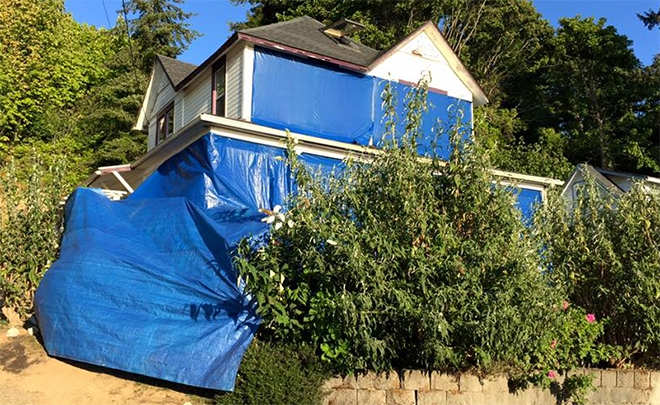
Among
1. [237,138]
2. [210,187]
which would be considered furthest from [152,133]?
[210,187]

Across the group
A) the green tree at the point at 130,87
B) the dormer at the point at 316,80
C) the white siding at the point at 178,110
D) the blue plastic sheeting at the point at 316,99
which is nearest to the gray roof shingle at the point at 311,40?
the dormer at the point at 316,80

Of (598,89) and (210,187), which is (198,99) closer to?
(210,187)

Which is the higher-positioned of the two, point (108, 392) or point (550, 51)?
point (550, 51)

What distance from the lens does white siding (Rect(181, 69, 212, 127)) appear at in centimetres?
1430

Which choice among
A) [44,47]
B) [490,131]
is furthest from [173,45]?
[490,131]

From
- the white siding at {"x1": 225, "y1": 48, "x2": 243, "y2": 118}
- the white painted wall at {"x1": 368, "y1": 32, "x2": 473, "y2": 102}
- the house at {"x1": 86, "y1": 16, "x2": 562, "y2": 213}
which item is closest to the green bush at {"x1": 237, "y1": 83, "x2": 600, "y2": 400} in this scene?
the house at {"x1": 86, "y1": 16, "x2": 562, "y2": 213}

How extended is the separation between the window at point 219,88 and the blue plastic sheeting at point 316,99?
1.29 metres

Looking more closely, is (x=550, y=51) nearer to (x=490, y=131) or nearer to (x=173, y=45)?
(x=490, y=131)

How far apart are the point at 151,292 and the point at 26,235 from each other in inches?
102

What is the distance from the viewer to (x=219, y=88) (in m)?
13.8

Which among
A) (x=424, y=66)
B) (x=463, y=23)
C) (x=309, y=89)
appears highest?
(x=463, y=23)

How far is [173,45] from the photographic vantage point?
2677 centimetres

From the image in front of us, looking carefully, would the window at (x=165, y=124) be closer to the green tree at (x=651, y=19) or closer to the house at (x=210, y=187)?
the house at (x=210, y=187)

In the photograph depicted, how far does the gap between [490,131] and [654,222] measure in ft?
57.9
